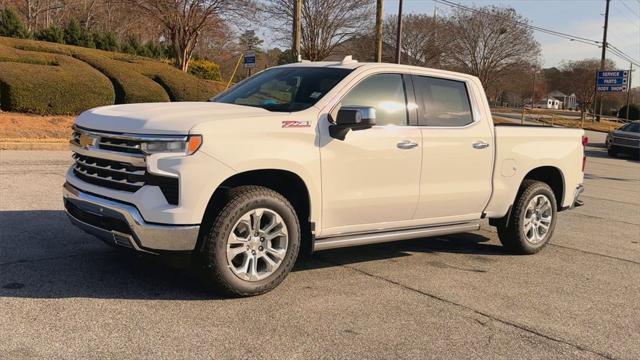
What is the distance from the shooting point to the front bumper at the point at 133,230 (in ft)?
13.8

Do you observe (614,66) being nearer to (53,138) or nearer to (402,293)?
(53,138)

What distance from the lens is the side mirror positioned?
15.6ft

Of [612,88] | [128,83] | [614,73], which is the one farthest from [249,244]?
[614,73]

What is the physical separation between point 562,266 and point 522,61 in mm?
57842

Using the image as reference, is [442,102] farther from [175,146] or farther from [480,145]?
[175,146]

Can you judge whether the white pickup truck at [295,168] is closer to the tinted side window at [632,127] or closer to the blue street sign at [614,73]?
the tinted side window at [632,127]

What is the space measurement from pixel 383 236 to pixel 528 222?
213 cm

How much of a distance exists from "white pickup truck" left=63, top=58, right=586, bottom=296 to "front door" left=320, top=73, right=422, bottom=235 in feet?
0.04

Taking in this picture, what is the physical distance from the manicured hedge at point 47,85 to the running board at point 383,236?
14.2 metres

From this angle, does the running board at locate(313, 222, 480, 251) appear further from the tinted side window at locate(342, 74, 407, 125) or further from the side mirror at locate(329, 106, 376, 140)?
the tinted side window at locate(342, 74, 407, 125)

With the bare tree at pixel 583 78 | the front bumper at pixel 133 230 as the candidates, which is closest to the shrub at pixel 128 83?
the front bumper at pixel 133 230

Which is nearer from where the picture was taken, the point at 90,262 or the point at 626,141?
the point at 90,262

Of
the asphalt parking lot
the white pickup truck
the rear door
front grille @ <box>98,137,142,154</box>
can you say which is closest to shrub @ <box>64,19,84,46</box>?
the asphalt parking lot

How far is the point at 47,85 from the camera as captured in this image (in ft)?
55.7
